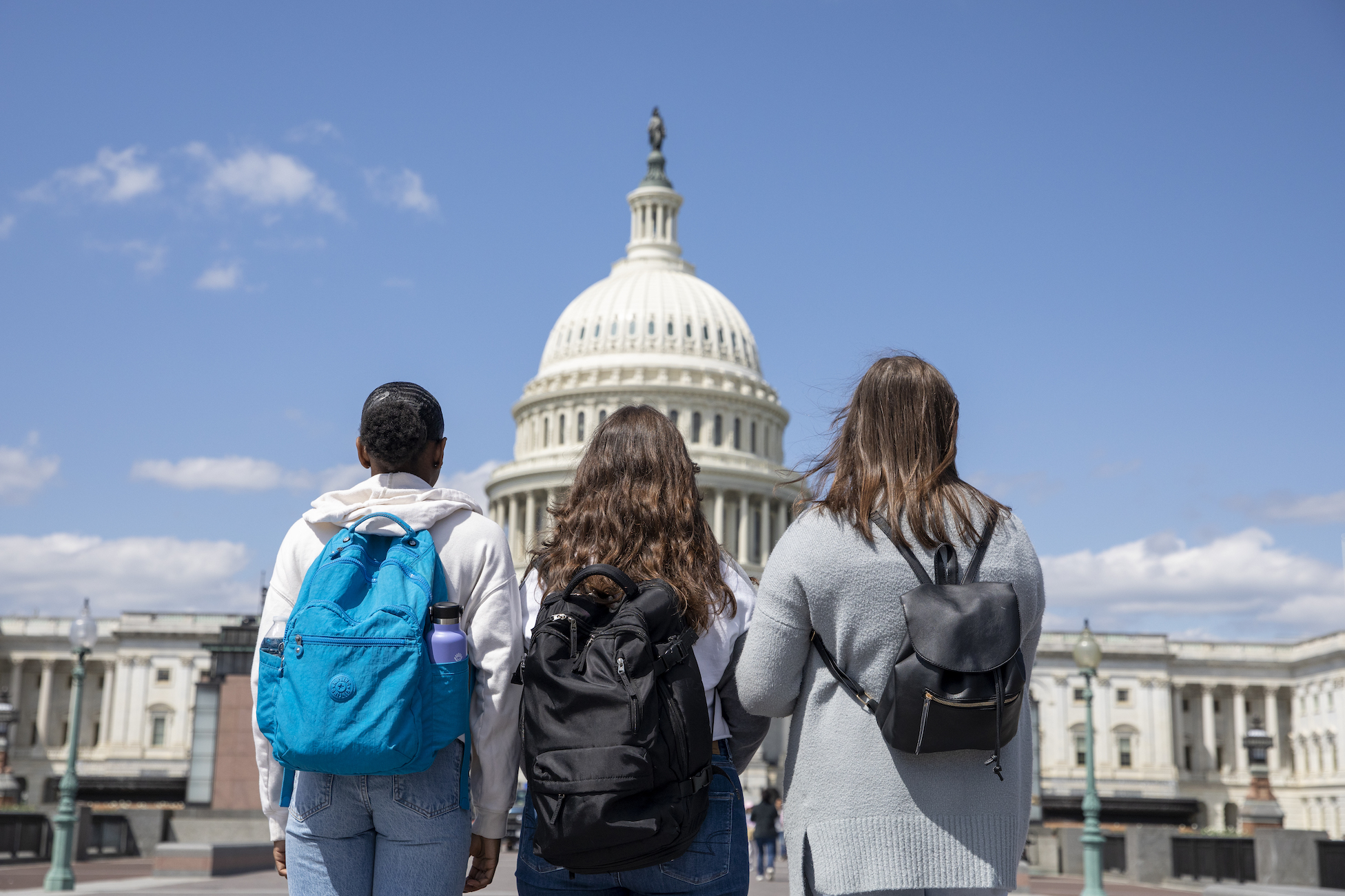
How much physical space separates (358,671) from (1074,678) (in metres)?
94.7

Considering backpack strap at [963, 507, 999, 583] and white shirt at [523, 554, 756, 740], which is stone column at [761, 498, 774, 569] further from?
backpack strap at [963, 507, 999, 583]

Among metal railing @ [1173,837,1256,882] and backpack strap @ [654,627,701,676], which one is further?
metal railing @ [1173,837,1256,882]

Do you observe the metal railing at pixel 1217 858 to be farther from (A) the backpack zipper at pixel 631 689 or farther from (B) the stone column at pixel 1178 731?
(B) the stone column at pixel 1178 731

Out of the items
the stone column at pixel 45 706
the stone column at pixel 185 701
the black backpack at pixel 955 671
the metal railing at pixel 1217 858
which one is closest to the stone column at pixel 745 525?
the stone column at pixel 185 701

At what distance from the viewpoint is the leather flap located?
3.98 m

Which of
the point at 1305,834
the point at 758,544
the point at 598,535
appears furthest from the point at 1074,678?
the point at 598,535

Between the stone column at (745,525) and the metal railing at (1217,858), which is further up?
the stone column at (745,525)

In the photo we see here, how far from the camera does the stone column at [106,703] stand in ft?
308

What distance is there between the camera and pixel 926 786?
13.9ft

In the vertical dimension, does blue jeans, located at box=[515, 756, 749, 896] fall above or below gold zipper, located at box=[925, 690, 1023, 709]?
below

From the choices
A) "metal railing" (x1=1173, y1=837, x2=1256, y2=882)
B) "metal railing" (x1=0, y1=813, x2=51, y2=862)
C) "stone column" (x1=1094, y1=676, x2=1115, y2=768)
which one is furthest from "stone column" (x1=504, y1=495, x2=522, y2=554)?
"metal railing" (x1=1173, y1=837, x2=1256, y2=882)

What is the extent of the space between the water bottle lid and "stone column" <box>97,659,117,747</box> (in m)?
97.7

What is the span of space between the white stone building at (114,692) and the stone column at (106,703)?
0.22 ft

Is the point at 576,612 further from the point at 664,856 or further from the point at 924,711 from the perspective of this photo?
the point at 924,711
